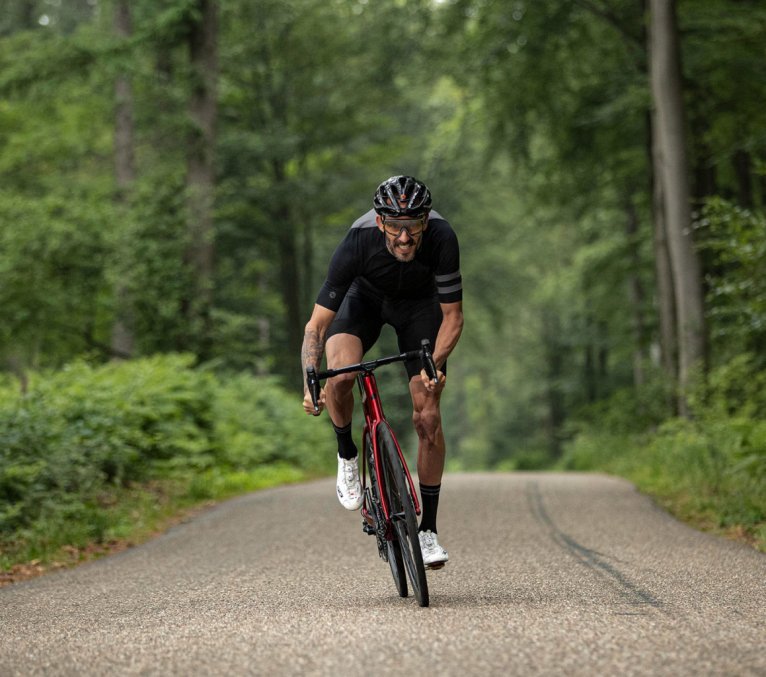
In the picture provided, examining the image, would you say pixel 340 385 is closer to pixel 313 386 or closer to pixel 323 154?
pixel 313 386

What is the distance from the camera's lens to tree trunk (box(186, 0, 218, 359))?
19.8 meters

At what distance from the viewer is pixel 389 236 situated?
6211mm

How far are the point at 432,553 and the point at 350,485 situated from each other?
0.80 meters

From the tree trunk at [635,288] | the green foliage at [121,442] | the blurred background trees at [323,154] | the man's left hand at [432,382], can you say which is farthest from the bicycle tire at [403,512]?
the tree trunk at [635,288]

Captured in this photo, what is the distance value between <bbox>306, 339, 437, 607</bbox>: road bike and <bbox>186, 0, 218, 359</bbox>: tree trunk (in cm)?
1354

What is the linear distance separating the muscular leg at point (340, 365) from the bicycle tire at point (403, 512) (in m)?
0.47

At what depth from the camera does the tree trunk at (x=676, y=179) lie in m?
17.0

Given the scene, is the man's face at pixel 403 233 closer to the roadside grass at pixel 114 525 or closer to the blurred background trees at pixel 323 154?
the roadside grass at pixel 114 525

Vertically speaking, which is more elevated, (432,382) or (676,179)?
(676,179)

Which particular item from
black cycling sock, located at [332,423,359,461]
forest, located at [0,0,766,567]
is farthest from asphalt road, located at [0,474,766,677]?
forest, located at [0,0,766,567]

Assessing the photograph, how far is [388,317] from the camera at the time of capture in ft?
22.1

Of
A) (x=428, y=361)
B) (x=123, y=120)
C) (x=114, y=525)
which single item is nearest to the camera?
(x=428, y=361)

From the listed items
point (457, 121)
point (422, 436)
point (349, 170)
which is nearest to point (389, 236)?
point (422, 436)

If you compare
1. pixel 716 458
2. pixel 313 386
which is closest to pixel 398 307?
pixel 313 386
